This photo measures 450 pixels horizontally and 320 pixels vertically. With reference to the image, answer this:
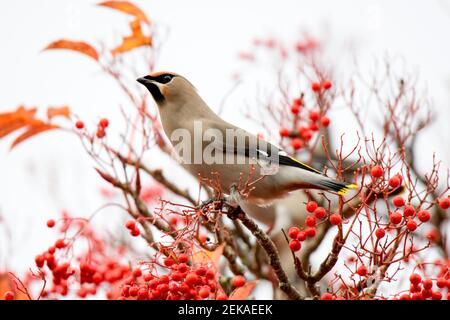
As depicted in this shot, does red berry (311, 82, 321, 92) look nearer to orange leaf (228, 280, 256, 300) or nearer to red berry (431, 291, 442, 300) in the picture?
orange leaf (228, 280, 256, 300)

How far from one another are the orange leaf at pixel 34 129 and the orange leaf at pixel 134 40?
54 centimetres

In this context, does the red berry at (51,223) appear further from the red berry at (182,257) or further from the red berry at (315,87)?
the red berry at (315,87)

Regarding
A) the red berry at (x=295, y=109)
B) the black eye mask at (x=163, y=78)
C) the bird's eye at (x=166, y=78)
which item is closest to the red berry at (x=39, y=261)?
the black eye mask at (x=163, y=78)

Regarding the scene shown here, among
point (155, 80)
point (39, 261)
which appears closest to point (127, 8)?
point (155, 80)

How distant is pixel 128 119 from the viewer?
3.56m

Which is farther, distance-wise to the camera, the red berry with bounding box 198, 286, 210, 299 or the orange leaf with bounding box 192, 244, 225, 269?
the orange leaf with bounding box 192, 244, 225, 269

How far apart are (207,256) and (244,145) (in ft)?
3.60

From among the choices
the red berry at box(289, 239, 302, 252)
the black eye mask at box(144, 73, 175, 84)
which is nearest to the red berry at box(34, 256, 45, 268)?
the red berry at box(289, 239, 302, 252)

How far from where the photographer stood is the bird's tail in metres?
3.04

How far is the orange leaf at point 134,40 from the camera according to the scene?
3.51 metres

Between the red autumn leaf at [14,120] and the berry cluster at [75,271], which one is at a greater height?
the red autumn leaf at [14,120]

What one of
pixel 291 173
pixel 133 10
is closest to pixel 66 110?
pixel 133 10

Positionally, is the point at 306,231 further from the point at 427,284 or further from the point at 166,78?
the point at 166,78

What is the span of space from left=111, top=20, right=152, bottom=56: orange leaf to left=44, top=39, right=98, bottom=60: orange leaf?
0.12 meters
